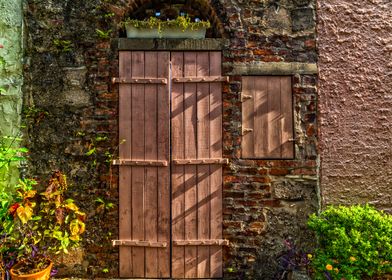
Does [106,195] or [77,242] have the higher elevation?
[106,195]

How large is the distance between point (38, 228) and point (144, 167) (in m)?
1.34

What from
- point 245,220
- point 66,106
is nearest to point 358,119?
point 245,220

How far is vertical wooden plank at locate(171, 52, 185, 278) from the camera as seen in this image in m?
3.75

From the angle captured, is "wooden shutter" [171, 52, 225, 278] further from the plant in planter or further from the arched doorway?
the plant in planter

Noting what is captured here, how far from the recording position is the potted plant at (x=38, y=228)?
11.0ft

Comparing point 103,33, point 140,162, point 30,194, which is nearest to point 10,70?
point 103,33

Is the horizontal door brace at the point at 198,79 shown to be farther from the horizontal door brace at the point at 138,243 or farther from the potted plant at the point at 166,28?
the horizontal door brace at the point at 138,243

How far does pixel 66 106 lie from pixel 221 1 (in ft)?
6.75

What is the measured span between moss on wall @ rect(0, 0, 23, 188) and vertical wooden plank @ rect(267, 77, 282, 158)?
2.75m

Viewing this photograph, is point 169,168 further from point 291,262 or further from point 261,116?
point 291,262

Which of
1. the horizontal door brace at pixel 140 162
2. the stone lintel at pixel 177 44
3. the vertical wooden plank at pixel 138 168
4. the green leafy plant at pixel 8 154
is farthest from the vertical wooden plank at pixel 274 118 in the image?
the green leafy plant at pixel 8 154

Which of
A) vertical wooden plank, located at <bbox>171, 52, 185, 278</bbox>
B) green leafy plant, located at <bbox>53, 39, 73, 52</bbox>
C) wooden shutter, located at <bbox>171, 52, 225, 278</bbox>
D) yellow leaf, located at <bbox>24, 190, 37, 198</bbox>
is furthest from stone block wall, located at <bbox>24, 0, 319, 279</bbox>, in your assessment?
vertical wooden plank, located at <bbox>171, 52, 185, 278</bbox>

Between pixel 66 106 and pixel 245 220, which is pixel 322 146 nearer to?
pixel 245 220

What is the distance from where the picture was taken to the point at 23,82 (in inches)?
149
